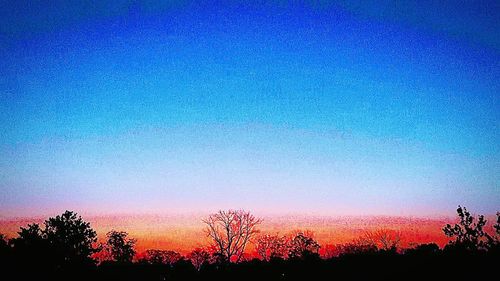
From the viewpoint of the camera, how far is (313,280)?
1848cm

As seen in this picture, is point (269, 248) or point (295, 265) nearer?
point (295, 265)

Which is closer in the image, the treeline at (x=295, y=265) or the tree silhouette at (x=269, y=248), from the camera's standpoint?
the treeline at (x=295, y=265)

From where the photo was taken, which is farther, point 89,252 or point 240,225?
point 240,225

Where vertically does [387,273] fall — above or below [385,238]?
above

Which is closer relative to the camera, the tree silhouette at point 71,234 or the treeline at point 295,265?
the treeline at point 295,265

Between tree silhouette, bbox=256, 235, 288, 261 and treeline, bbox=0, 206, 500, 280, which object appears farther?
tree silhouette, bbox=256, 235, 288, 261

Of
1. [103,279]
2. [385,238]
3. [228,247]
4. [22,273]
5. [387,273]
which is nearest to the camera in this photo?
[387,273]

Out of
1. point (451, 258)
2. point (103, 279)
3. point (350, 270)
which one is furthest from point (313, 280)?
point (103, 279)

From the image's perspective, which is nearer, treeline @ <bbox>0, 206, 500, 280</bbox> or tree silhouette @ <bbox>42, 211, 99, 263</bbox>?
treeline @ <bbox>0, 206, 500, 280</bbox>

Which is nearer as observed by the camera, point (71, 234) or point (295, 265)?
point (295, 265)

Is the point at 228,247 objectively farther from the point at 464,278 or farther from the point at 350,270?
the point at 464,278

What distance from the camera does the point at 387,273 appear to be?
54.6 feet

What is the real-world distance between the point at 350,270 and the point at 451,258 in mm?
4721

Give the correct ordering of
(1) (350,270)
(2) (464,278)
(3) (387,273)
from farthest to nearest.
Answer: (1) (350,270) → (3) (387,273) → (2) (464,278)
